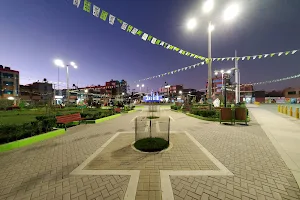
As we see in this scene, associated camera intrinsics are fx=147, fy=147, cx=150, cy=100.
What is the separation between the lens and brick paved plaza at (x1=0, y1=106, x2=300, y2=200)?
3.49 meters

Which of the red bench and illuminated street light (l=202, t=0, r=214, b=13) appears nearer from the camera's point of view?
the red bench

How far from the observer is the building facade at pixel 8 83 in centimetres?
5956

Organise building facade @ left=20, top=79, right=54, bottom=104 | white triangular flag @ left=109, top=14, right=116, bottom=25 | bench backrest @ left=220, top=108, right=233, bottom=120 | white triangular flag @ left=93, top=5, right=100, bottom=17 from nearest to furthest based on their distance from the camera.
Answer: white triangular flag @ left=93, top=5, right=100, bottom=17 → white triangular flag @ left=109, top=14, right=116, bottom=25 → bench backrest @ left=220, top=108, right=233, bottom=120 → building facade @ left=20, top=79, right=54, bottom=104

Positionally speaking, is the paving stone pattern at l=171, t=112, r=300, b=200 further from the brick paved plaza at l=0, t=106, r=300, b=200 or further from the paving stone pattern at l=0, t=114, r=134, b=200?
the paving stone pattern at l=0, t=114, r=134, b=200

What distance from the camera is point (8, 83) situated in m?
61.8

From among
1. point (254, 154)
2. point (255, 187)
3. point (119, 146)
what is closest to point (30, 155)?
point (119, 146)

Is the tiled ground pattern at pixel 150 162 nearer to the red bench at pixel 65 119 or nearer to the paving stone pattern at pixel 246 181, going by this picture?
the paving stone pattern at pixel 246 181

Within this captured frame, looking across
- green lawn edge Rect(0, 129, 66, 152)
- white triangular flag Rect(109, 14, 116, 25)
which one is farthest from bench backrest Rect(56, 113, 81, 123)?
white triangular flag Rect(109, 14, 116, 25)

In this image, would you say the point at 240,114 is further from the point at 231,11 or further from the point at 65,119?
the point at 65,119

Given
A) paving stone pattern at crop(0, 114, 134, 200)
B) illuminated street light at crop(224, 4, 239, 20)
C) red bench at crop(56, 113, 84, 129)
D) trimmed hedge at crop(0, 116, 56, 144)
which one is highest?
illuminated street light at crop(224, 4, 239, 20)

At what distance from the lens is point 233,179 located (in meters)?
4.04

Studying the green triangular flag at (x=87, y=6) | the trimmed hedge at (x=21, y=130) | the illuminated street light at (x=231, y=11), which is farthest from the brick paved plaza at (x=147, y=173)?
the illuminated street light at (x=231, y=11)

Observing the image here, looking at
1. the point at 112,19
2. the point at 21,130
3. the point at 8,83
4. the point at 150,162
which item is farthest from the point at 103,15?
the point at 8,83

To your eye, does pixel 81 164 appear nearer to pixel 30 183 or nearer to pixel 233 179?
pixel 30 183
